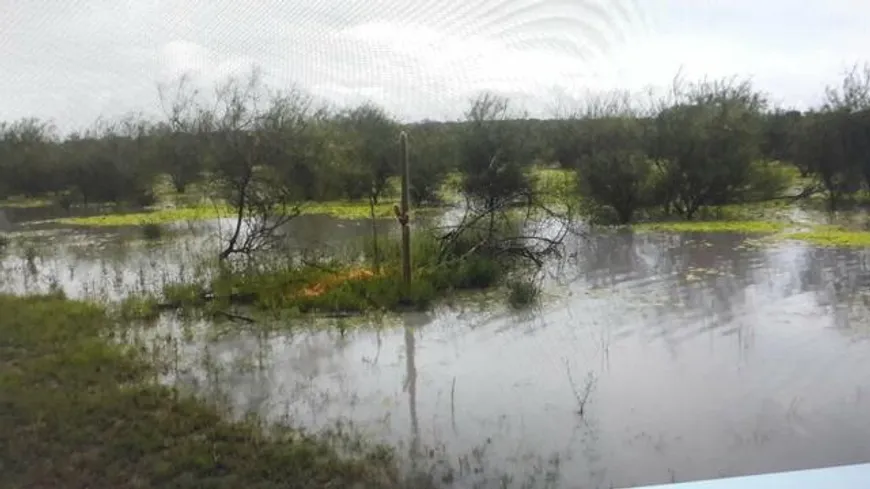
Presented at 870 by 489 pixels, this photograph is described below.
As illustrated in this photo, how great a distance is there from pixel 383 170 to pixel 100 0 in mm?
969

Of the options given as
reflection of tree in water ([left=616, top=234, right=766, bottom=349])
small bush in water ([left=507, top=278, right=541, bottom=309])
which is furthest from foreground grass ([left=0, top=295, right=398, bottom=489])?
reflection of tree in water ([left=616, top=234, right=766, bottom=349])

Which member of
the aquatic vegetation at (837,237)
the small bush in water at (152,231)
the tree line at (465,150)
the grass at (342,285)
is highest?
the tree line at (465,150)

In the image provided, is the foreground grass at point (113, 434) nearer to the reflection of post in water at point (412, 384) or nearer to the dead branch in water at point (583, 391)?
the reflection of post in water at point (412, 384)

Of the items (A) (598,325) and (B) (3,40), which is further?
(A) (598,325)

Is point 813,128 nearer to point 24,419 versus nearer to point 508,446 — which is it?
point 508,446

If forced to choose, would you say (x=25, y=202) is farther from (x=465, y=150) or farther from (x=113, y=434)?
(x=465, y=150)

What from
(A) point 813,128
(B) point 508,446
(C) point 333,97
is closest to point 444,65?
(C) point 333,97

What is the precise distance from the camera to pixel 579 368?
7.13 ft

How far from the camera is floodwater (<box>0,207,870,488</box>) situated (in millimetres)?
1813

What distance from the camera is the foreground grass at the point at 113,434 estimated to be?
1522 millimetres

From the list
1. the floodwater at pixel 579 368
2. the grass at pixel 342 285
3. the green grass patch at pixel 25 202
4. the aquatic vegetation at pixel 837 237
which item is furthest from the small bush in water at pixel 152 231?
the aquatic vegetation at pixel 837 237

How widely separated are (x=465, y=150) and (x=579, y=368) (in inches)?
30.7

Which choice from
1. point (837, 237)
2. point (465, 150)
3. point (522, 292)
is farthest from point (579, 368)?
point (837, 237)

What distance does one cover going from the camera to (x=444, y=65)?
2.12 metres
